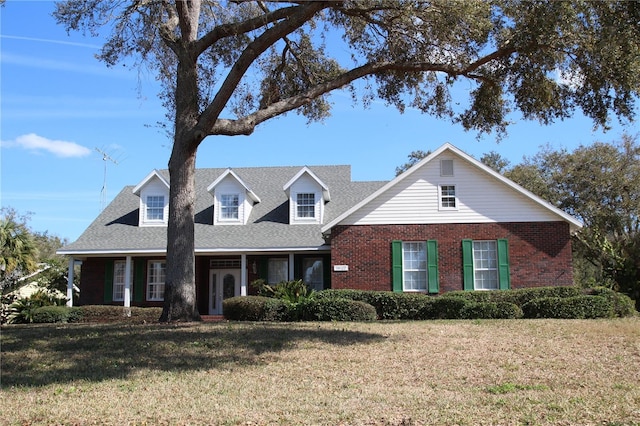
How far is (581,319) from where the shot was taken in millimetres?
17484

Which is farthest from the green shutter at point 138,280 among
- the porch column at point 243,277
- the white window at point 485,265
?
the white window at point 485,265

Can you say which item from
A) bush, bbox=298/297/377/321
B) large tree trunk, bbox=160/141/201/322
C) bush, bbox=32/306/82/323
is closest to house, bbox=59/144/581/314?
bush, bbox=32/306/82/323

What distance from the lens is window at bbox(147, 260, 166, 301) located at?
26.2 m

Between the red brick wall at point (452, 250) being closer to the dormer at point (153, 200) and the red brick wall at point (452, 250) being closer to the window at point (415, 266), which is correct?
the window at point (415, 266)

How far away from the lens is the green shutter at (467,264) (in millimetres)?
22047

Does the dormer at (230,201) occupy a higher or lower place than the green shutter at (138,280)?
higher

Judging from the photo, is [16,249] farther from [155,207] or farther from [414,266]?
[414,266]

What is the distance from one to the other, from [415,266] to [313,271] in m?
4.92

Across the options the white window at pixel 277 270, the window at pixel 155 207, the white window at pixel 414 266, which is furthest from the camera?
the window at pixel 155 207

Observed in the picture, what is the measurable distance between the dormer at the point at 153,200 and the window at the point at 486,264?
1313cm

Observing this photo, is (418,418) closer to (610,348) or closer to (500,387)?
(500,387)

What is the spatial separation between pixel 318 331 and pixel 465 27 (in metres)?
7.61

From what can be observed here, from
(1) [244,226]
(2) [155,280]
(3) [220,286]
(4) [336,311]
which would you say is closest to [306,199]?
(1) [244,226]

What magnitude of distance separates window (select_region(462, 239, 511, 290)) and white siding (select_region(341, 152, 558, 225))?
0.91m
